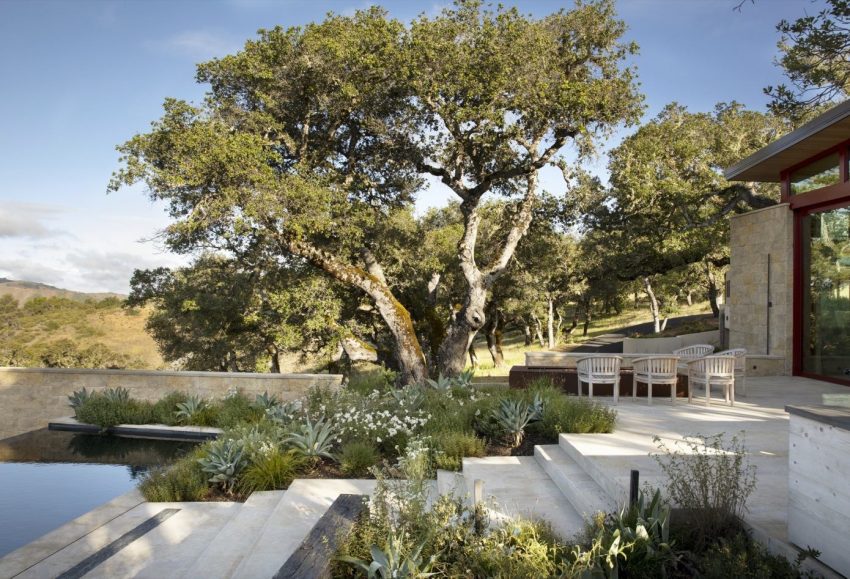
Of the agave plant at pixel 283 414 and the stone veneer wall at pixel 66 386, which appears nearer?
the agave plant at pixel 283 414

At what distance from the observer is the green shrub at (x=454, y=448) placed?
5.93 metres

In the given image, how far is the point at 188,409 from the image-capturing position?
983cm

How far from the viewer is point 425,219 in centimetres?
2253

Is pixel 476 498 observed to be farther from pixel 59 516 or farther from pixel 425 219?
pixel 425 219

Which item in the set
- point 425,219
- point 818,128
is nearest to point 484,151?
point 818,128

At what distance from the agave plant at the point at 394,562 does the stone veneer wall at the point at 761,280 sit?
11288 millimetres

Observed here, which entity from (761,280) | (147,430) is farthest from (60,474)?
(761,280)

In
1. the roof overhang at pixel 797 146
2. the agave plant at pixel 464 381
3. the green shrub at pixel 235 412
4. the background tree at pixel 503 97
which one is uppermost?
the background tree at pixel 503 97

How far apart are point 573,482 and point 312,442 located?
3048mm

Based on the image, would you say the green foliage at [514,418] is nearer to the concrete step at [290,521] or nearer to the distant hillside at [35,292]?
the concrete step at [290,521]

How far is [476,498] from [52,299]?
3926 cm

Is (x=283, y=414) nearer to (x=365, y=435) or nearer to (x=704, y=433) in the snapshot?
(x=365, y=435)

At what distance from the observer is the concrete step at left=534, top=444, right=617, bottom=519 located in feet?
14.3

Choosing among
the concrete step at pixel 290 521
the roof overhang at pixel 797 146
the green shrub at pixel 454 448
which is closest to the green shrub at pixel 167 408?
the concrete step at pixel 290 521
